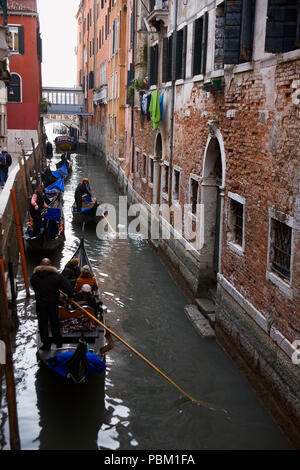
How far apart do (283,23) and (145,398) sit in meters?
4.26

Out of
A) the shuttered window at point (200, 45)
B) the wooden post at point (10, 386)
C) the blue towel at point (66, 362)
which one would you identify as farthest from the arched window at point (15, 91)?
the wooden post at point (10, 386)

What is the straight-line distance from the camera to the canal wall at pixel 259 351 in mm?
5238

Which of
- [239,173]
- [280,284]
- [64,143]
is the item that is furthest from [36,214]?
[64,143]

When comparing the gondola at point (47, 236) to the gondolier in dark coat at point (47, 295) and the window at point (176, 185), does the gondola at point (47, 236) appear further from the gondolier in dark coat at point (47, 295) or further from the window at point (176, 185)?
the gondolier in dark coat at point (47, 295)

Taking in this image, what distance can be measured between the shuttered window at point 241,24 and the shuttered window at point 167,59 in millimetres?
5221

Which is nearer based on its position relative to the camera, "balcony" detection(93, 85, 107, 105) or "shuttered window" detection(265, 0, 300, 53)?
"shuttered window" detection(265, 0, 300, 53)

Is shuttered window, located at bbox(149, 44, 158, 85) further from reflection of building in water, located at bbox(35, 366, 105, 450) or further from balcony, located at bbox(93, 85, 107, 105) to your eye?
balcony, located at bbox(93, 85, 107, 105)

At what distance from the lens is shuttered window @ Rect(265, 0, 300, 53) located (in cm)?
545

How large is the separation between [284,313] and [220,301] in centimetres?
213

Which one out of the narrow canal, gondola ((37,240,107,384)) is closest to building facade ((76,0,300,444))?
the narrow canal

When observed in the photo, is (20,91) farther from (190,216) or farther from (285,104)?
(285,104)

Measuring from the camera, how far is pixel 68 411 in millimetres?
6008

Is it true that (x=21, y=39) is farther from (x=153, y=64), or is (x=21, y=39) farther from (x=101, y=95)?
(x=153, y=64)

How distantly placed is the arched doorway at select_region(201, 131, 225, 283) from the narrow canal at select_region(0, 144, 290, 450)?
100 centimetres
